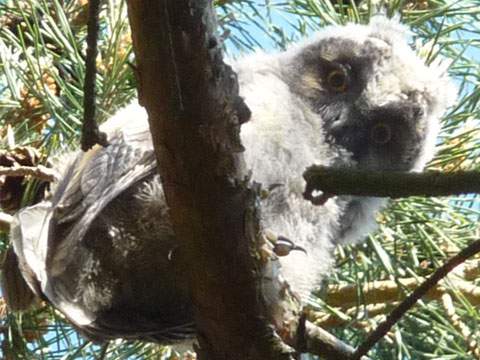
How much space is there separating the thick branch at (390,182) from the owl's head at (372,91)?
0.84 meters

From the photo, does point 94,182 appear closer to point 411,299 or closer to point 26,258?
point 26,258

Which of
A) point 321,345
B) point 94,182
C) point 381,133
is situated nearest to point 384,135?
point 381,133

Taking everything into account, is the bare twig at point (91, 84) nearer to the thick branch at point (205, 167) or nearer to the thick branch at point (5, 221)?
the thick branch at point (205, 167)

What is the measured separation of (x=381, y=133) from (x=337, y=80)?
0.12 metres

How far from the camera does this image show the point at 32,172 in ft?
4.83

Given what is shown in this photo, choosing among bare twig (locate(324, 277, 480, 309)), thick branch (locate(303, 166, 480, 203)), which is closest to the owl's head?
bare twig (locate(324, 277, 480, 309))

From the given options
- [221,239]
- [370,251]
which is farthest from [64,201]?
[370,251]

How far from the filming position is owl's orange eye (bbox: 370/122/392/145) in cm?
162

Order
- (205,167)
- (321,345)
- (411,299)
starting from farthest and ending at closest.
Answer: (321,345) → (205,167) → (411,299)

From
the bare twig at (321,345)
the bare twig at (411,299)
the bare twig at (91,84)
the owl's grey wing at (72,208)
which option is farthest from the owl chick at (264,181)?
the bare twig at (411,299)

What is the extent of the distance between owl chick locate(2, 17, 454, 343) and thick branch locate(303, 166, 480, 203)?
0.56m

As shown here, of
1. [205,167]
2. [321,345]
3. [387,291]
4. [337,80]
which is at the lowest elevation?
[387,291]

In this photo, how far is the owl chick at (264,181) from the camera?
4.53 feet

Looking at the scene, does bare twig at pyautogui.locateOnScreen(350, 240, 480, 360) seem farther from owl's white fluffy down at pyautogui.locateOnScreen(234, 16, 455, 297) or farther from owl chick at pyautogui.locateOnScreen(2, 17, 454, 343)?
owl's white fluffy down at pyautogui.locateOnScreen(234, 16, 455, 297)
